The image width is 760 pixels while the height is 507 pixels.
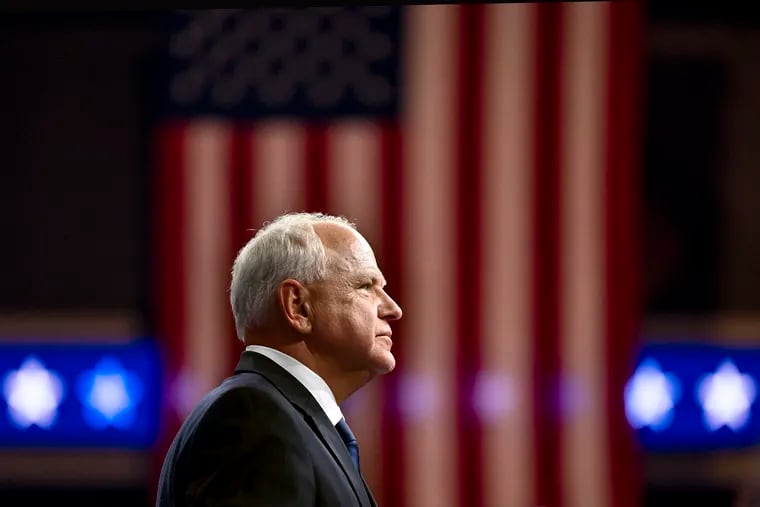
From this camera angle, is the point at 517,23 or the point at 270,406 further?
the point at 517,23

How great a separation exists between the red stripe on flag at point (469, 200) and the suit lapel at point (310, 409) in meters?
2.62

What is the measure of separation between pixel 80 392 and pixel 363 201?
1651 millimetres

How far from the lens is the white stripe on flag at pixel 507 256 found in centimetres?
453

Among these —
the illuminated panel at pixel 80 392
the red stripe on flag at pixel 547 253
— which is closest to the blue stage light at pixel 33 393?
the illuminated panel at pixel 80 392

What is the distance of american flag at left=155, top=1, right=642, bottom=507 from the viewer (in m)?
4.54

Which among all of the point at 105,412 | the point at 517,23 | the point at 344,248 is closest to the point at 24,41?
the point at 105,412

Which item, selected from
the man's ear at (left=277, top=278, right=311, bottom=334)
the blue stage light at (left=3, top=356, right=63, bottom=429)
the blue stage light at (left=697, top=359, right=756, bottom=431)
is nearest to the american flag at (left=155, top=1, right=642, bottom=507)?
the blue stage light at (left=697, top=359, right=756, bottom=431)

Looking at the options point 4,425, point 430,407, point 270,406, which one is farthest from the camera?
point 4,425

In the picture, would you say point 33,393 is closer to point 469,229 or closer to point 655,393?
point 469,229

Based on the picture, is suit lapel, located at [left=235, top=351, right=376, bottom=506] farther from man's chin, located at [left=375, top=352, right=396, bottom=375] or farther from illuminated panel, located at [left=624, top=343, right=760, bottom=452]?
illuminated panel, located at [left=624, top=343, right=760, bottom=452]

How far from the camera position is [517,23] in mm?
4543

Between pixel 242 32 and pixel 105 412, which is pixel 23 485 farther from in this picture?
pixel 242 32

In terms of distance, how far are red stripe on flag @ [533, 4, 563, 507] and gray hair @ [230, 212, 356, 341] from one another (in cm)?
263

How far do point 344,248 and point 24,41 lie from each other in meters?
3.73
